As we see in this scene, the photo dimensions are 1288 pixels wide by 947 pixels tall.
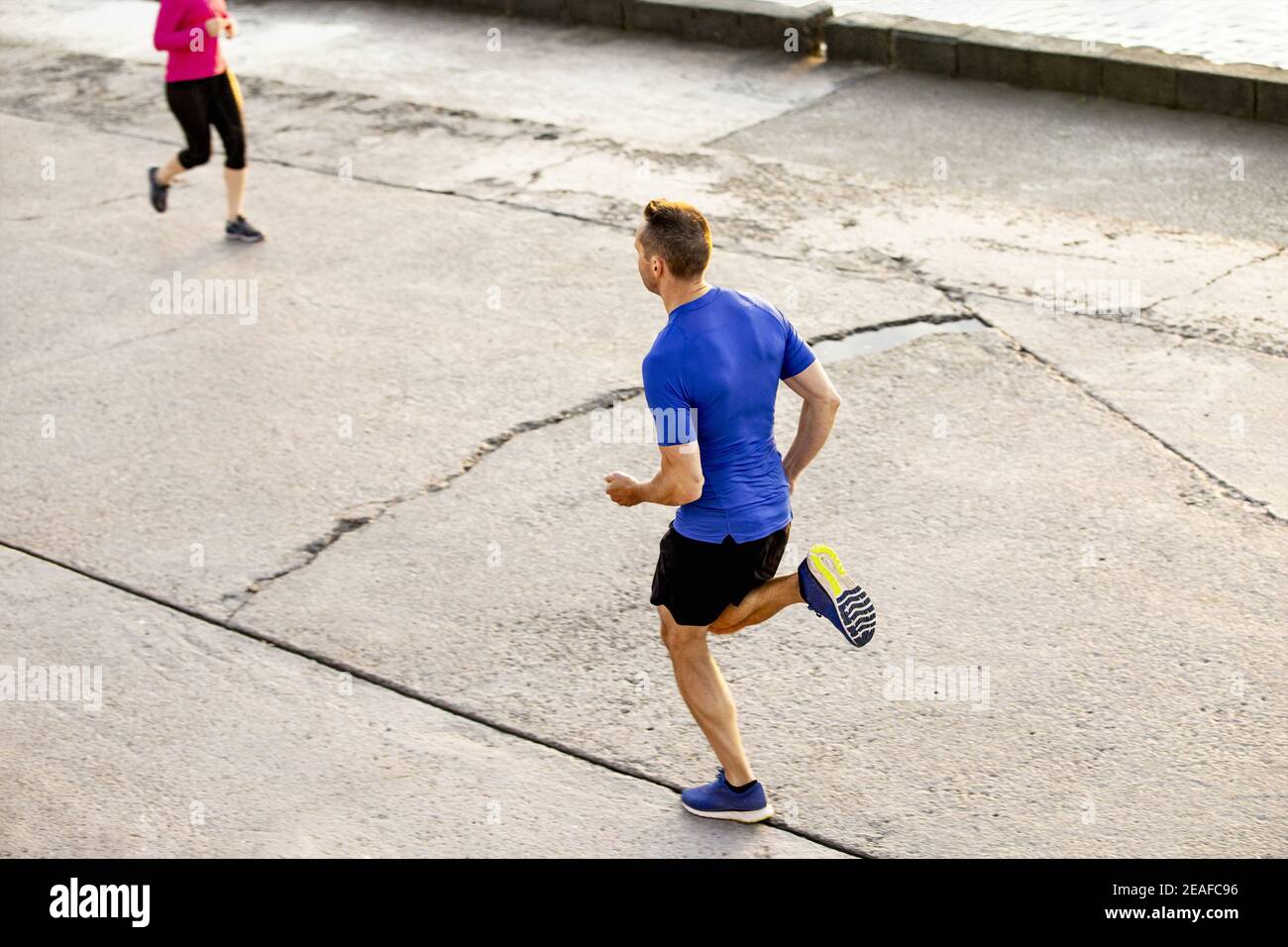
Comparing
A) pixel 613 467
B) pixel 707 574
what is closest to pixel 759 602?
pixel 707 574

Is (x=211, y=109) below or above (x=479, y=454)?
above

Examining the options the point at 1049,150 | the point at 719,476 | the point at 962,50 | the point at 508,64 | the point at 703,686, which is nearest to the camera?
the point at 719,476

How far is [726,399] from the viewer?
457 cm

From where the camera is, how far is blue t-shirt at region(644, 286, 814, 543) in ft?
14.8

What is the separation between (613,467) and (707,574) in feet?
8.23

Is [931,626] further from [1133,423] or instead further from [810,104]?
[810,104]

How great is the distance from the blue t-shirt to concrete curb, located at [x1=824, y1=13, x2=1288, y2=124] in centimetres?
739

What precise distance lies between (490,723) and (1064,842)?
1.99 meters

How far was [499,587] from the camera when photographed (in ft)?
20.9

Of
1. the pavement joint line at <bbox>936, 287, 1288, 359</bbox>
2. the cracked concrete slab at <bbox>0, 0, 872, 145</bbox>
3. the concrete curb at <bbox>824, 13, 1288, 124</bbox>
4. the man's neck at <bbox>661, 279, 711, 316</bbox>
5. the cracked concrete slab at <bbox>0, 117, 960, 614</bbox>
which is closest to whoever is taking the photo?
the man's neck at <bbox>661, 279, 711, 316</bbox>

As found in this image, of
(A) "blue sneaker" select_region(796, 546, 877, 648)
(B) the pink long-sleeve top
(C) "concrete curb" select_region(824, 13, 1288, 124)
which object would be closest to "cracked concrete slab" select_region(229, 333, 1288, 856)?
(A) "blue sneaker" select_region(796, 546, 877, 648)

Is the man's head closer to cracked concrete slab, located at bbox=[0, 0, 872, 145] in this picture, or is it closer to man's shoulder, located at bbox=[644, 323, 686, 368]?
man's shoulder, located at bbox=[644, 323, 686, 368]
